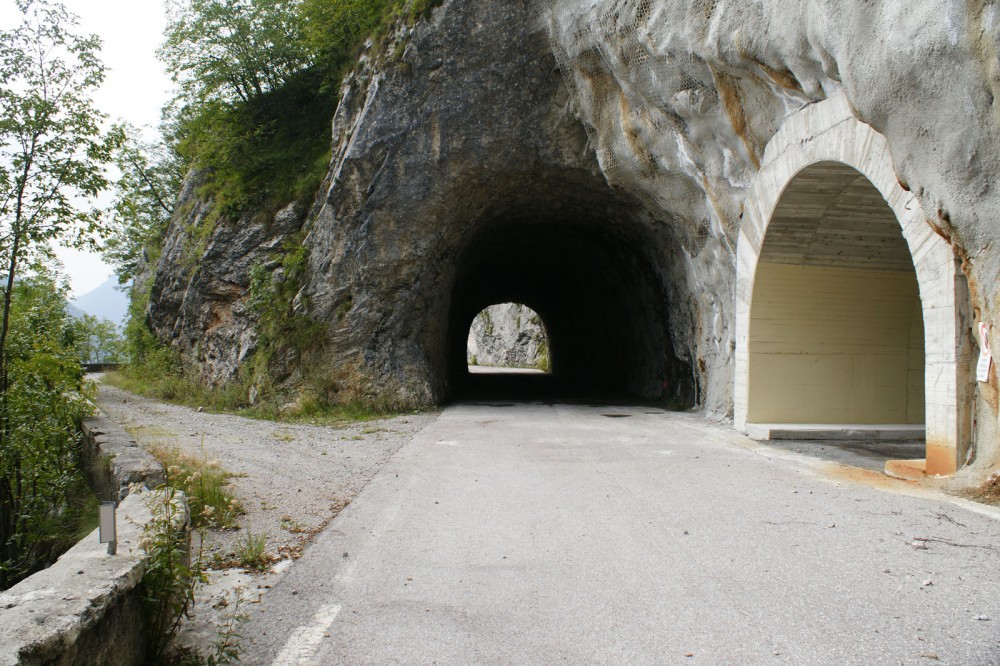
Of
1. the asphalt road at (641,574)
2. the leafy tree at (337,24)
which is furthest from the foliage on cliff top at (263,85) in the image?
the asphalt road at (641,574)

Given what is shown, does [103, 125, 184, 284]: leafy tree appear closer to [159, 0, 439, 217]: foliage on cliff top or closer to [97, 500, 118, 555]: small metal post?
[159, 0, 439, 217]: foliage on cliff top

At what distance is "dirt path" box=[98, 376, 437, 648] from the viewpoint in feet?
14.0

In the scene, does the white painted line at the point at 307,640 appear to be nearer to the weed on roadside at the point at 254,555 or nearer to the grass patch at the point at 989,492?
the weed on roadside at the point at 254,555

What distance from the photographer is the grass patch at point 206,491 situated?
533cm

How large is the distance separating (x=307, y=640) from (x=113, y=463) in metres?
3.80

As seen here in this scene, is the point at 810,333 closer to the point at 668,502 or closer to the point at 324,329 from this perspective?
the point at 668,502

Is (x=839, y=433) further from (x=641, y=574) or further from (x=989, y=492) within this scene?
(x=641, y=574)

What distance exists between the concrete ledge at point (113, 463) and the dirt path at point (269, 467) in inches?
21.2

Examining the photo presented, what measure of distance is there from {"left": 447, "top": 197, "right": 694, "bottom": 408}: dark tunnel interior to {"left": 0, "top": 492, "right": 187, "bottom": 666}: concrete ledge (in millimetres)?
14288

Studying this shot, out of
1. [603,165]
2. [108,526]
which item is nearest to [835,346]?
[603,165]

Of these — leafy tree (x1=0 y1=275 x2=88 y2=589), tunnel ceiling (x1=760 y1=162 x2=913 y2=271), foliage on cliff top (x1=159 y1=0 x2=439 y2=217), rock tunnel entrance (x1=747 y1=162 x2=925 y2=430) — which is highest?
foliage on cliff top (x1=159 y1=0 x2=439 y2=217)

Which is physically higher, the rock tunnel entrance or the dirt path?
the rock tunnel entrance

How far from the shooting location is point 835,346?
35.6ft

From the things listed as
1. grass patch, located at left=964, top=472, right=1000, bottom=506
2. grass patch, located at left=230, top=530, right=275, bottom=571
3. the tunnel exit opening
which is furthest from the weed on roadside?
the tunnel exit opening
